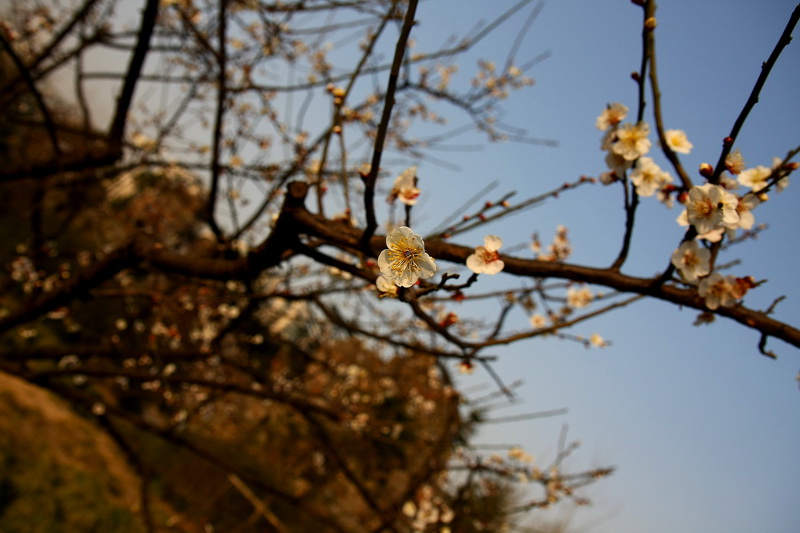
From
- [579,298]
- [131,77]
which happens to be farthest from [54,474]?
[579,298]

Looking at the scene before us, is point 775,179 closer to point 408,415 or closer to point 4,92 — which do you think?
point 4,92

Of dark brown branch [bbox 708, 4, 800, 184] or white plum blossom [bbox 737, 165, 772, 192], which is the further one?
white plum blossom [bbox 737, 165, 772, 192]

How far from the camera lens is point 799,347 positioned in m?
1.12

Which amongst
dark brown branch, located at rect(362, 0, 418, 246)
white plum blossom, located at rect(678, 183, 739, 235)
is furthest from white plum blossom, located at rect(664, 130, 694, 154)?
dark brown branch, located at rect(362, 0, 418, 246)

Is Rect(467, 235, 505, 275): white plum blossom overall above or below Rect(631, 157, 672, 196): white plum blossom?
below

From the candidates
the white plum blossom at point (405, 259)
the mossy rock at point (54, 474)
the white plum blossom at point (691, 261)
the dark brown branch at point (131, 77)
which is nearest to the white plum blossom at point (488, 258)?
the white plum blossom at point (405, 259)

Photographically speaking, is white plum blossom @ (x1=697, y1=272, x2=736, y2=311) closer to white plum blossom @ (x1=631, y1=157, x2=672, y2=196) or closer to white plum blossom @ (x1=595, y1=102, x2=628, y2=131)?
white plum blossom @ (x1=631, y1=157, x2=672, y2=196)

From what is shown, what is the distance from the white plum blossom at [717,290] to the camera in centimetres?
118

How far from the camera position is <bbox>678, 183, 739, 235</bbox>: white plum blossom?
44.1 inches

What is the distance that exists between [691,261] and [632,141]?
40 centimetres

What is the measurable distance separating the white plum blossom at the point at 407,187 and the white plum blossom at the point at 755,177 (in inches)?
36.1

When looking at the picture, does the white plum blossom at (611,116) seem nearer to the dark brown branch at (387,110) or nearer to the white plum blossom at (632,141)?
the white plum blossom at (632,141)

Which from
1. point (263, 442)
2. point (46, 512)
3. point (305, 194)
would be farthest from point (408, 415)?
point (305, 194)

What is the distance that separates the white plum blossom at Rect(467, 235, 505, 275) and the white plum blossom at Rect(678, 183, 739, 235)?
0.50m
